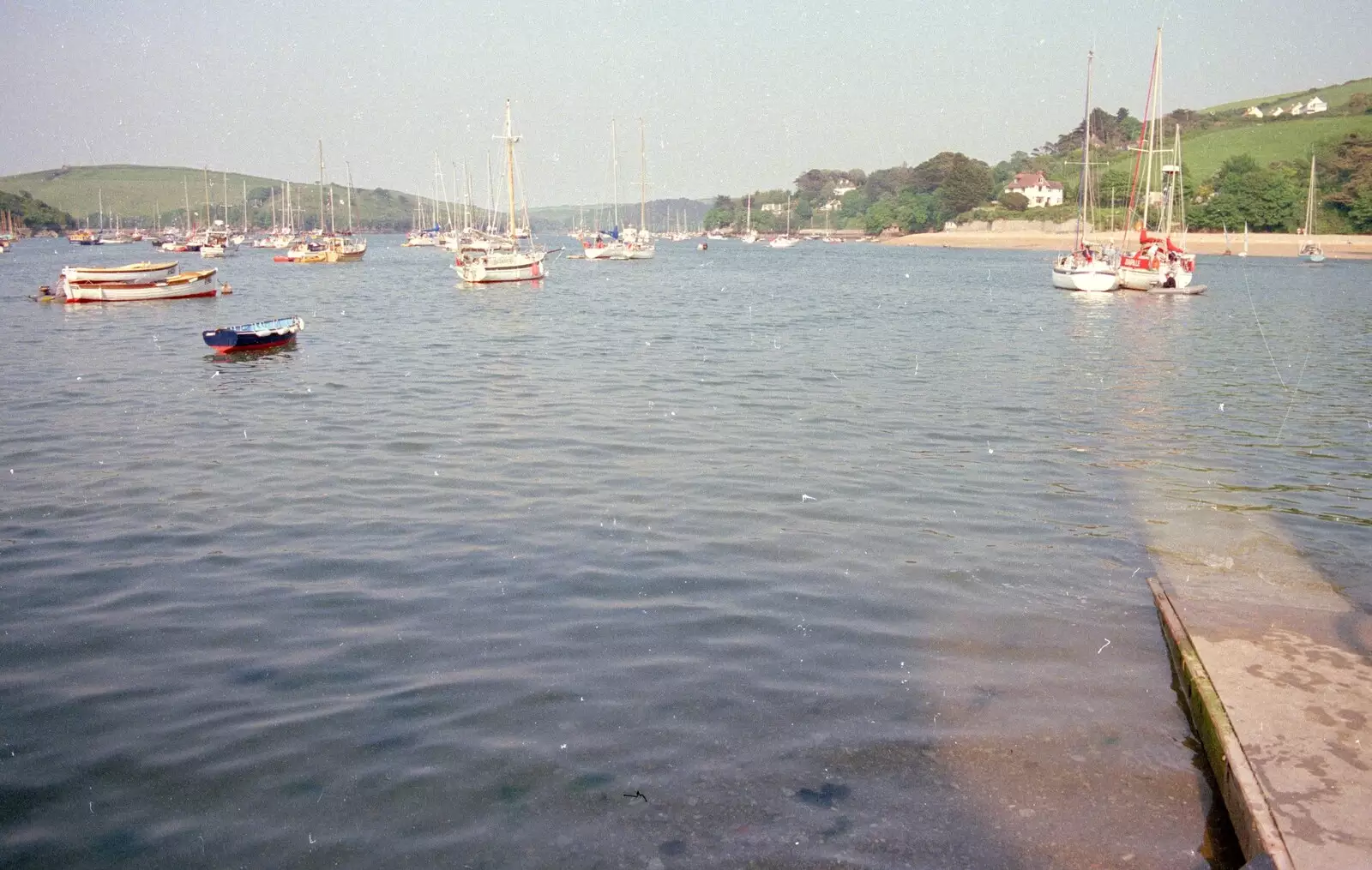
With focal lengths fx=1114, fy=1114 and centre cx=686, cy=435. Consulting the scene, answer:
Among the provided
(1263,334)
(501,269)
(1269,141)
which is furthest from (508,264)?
(1269,141)

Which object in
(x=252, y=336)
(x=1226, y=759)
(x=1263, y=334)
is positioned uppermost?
(x=252, y=336)

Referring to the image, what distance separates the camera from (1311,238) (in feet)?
444

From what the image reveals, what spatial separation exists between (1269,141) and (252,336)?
609ft

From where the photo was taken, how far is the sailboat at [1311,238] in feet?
371

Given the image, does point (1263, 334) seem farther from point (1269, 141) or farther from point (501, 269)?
point (1269, 141)

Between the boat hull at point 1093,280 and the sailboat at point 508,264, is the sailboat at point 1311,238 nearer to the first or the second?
the boat hull at point 1093,280

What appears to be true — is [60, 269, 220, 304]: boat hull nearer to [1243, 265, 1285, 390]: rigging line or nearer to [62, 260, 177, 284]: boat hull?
[62, 260, 177, 284]: boat hull

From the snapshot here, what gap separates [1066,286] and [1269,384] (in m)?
37.4

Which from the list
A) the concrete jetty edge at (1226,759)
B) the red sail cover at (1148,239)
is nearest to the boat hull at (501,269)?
the red sail cover at (1148,239)

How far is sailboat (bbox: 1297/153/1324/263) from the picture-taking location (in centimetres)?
11311

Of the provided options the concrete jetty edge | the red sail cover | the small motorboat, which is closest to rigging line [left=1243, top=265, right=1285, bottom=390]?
the red sail cover

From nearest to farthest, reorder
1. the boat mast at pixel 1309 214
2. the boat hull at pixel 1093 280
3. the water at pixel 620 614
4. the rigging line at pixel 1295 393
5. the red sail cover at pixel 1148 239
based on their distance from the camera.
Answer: the water at pixel 620 614, the rigging line at pixel 1295 393, the boat hull at pixel 1093 280, the red sail cover at pixel 1148 239, the boat mast at pixel 1309 214

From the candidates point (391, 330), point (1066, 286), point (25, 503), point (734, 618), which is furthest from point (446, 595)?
point (1066, 286)

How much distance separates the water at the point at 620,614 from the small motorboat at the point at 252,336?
5.59 meters
